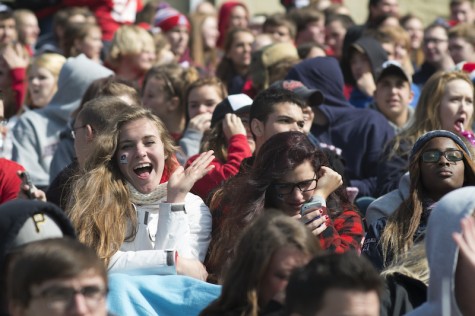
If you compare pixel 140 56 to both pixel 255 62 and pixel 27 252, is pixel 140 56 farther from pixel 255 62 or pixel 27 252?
pixel 27 252

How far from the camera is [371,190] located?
953cm

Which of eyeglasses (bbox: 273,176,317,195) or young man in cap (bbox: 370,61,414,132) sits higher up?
eyeglasses (bbox: 273,176,317,195)

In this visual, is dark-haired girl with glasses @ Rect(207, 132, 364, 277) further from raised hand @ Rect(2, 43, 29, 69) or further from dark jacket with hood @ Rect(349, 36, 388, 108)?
raised hand @ Rect(2, 43, 29, 69)

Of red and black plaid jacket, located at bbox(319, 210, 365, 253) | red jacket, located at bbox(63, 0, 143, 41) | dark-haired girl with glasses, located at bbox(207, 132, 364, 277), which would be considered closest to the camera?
red and black plaid jacket, located at bbox(319, 210, 365, 253)

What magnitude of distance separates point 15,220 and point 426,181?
308 cm

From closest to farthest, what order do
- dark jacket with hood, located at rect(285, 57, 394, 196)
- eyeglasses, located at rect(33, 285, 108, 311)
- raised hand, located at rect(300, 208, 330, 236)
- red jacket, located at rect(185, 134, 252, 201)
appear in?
eyeglasses, located at rect(33, 285, 108, 311) < raised hand, located at rect(300, 208, 330, 236) < red jacket, located at rect(185, 134, 252, 201) < dark jacket with hood, located at rect(285, 57, 394, 196)

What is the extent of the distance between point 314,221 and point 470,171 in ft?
4.23

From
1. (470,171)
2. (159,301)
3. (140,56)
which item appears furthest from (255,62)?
(159,301)

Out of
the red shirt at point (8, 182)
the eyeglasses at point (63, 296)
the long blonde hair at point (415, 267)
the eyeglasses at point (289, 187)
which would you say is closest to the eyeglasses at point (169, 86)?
the red shirt at point (8, 182)

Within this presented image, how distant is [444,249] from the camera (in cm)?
525

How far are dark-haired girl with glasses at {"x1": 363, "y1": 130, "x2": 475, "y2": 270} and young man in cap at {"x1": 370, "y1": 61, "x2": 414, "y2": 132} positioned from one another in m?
3.20

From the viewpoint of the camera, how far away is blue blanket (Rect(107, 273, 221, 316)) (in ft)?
21.0

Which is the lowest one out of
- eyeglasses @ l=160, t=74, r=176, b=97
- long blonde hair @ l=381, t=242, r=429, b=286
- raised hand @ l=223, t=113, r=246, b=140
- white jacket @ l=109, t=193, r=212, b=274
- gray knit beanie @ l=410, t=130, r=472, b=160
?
white jacket @ l=109, t=193, r=212, b=274

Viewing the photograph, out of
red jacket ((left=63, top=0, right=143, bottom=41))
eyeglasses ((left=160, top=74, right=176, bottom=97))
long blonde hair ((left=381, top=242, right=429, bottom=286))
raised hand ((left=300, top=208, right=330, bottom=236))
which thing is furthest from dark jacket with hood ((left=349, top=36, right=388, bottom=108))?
long blonde hair ((left=381, top=242, right=429, bottom=286))
